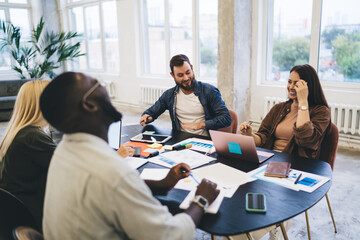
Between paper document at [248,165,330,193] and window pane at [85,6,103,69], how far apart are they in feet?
22.5

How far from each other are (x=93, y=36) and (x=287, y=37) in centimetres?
502

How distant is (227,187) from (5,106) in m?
6.25

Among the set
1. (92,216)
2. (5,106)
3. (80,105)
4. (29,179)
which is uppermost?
(80,105)

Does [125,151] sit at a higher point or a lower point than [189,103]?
lower

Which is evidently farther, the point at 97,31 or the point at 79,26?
the point at 79,26

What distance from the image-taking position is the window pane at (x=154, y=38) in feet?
20.6

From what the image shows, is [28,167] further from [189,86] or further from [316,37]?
[316,37]

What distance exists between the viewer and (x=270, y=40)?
4.81 meters

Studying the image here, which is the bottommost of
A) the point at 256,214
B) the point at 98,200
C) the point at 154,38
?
the point at 256,214

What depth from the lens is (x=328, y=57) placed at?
4.27m

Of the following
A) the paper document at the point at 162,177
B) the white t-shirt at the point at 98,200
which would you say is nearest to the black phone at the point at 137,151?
the paper document at the point at 162,177

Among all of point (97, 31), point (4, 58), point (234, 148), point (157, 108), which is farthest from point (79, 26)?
point (234, 148)

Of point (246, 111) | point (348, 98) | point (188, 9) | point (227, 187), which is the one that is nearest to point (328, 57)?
point (348, 98)

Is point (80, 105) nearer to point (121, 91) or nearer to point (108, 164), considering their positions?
point (108, 164)
